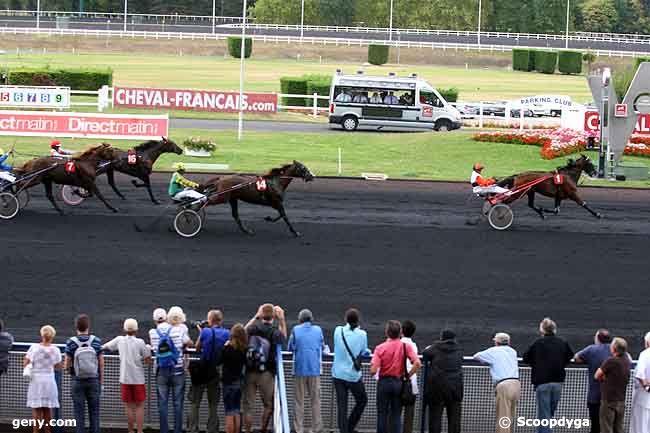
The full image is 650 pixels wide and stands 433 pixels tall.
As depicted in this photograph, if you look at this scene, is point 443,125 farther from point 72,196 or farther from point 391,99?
Result: point 72,196

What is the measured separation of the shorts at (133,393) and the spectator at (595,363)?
3835 millimetres

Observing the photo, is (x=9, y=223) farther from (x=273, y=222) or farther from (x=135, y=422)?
(x=135, y=422)

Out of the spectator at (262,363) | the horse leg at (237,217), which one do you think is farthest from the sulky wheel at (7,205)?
the spectator at (262,363)

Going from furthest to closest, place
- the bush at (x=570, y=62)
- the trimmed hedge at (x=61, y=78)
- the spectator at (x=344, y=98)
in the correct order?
the bush at (x=570, y=62), the trimmed hedge at (x=61, y=78), the spectator at (x=344, y=98)

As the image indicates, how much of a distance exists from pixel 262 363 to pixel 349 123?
27.7 meters

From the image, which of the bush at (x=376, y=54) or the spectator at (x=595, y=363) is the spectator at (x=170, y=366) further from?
the bush at (x=376, y=54)

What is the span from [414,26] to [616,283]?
267ft

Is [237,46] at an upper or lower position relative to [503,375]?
upper

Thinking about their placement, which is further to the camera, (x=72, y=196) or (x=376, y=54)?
(x=376, y=54)

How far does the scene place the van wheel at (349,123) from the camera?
3734 cm

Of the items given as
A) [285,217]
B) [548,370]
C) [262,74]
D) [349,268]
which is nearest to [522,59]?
[262,74]

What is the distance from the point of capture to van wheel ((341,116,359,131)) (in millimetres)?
37344
